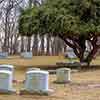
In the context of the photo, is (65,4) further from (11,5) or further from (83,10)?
(11,5)

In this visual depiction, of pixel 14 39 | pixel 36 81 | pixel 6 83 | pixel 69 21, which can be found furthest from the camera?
pixel 14 39

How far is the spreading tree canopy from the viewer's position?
78.7ft

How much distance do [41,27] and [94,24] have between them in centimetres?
337

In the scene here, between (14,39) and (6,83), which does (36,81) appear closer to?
(6,83)

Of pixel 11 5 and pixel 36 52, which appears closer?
pixel 11 5

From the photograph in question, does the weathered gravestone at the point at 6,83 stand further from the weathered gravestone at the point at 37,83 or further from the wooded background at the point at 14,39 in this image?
A: the wooded background at the point at 14,39

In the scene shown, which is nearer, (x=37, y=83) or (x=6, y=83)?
(x=37, y=83)

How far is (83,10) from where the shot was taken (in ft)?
82.1

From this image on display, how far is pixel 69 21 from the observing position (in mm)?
24047

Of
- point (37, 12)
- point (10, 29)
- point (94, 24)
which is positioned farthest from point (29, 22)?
point (10, 29)

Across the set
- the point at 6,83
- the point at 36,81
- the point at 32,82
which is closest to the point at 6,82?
the point at 6,83

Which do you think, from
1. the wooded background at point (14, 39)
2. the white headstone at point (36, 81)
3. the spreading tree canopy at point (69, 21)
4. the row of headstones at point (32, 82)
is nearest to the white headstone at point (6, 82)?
the row of headstones at point (32, 82)

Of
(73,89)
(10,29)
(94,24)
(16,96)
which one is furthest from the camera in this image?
(10,29)

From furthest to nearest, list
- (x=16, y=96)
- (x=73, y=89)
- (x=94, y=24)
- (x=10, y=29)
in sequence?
(x=10, y=29) → (x=94, y=24) → (x=73, y=89) → (x=16, y=96)
